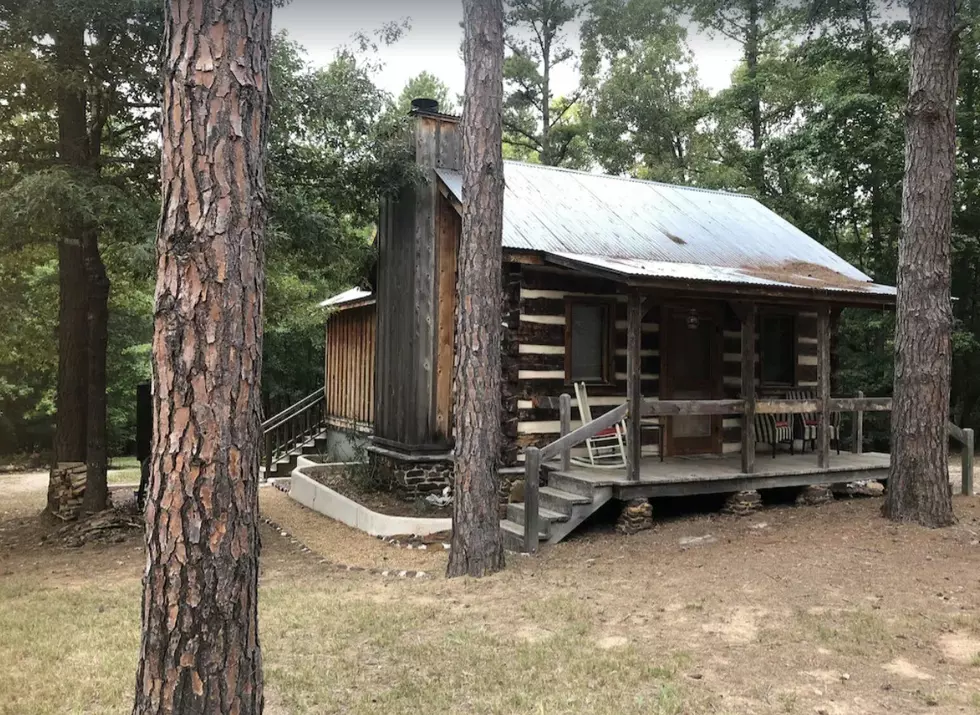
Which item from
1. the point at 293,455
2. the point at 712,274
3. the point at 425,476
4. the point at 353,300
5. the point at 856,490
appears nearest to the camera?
the point at 712,274

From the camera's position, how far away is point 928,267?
8.94 meters

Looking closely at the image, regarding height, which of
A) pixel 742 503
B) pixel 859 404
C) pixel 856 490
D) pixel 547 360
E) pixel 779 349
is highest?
pixel 779 349

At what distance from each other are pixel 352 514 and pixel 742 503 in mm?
5324

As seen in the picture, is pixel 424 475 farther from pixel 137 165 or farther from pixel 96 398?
pixel 137 165

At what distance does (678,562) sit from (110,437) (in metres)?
20.5

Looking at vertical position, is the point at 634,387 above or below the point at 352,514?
above

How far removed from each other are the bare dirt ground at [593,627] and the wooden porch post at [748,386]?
1.12m

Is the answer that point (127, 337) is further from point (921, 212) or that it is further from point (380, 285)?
point (921, 212)

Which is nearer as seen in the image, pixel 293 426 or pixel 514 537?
pixel 514 537

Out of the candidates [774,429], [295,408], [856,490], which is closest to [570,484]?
[774,429]

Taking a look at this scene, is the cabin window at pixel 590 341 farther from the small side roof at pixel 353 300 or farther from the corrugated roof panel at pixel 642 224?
the small side roof at pixel 353 300

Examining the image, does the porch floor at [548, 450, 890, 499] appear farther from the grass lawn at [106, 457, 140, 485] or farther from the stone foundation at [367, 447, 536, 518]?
the grass lawn at [106, 457, 140, 485]

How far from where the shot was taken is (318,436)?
17.9 m

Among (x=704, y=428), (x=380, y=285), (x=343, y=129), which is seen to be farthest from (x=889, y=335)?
(x=343, y=129)
